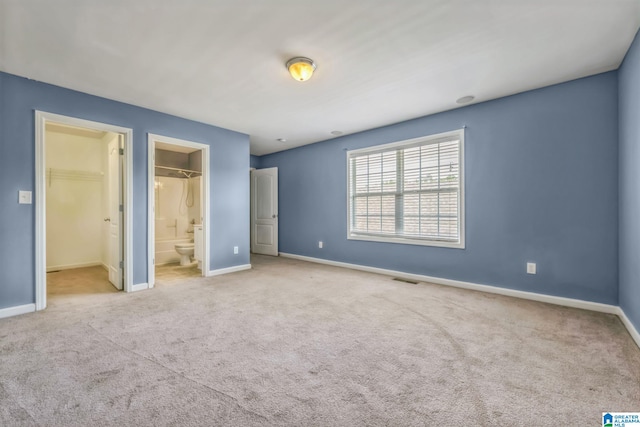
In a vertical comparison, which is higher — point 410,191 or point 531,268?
point 410,191

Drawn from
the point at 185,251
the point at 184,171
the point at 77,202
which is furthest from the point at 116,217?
the point at 184,171

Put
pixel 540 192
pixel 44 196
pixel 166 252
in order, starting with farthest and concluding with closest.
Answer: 1. pixel 166 252
2. pixel 540 192
3. pixel 44 196

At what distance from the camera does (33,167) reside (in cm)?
298

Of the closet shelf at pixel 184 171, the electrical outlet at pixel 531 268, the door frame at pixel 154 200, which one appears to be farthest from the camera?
the closet shelf at pixel 184 171

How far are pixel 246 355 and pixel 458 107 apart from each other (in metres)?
3.91

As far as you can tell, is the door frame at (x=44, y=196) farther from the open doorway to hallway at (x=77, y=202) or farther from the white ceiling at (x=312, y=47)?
the open doorway to hallway at (x=77, y=202)

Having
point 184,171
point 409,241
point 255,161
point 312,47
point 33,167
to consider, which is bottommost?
point 409,241

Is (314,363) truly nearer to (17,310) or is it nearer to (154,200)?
(17,310)

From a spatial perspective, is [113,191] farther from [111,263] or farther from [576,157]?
[576,157]

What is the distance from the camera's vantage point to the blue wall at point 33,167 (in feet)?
9.34

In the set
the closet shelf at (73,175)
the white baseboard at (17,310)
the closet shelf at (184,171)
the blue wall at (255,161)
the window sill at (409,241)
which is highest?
the blue wall at (255,161)

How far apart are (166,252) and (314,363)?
4.84 m

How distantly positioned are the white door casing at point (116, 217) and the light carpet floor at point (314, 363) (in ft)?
2.09

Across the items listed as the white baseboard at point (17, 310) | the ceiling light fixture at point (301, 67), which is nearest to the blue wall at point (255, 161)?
the ceiling light fixture at point (301, 67)
